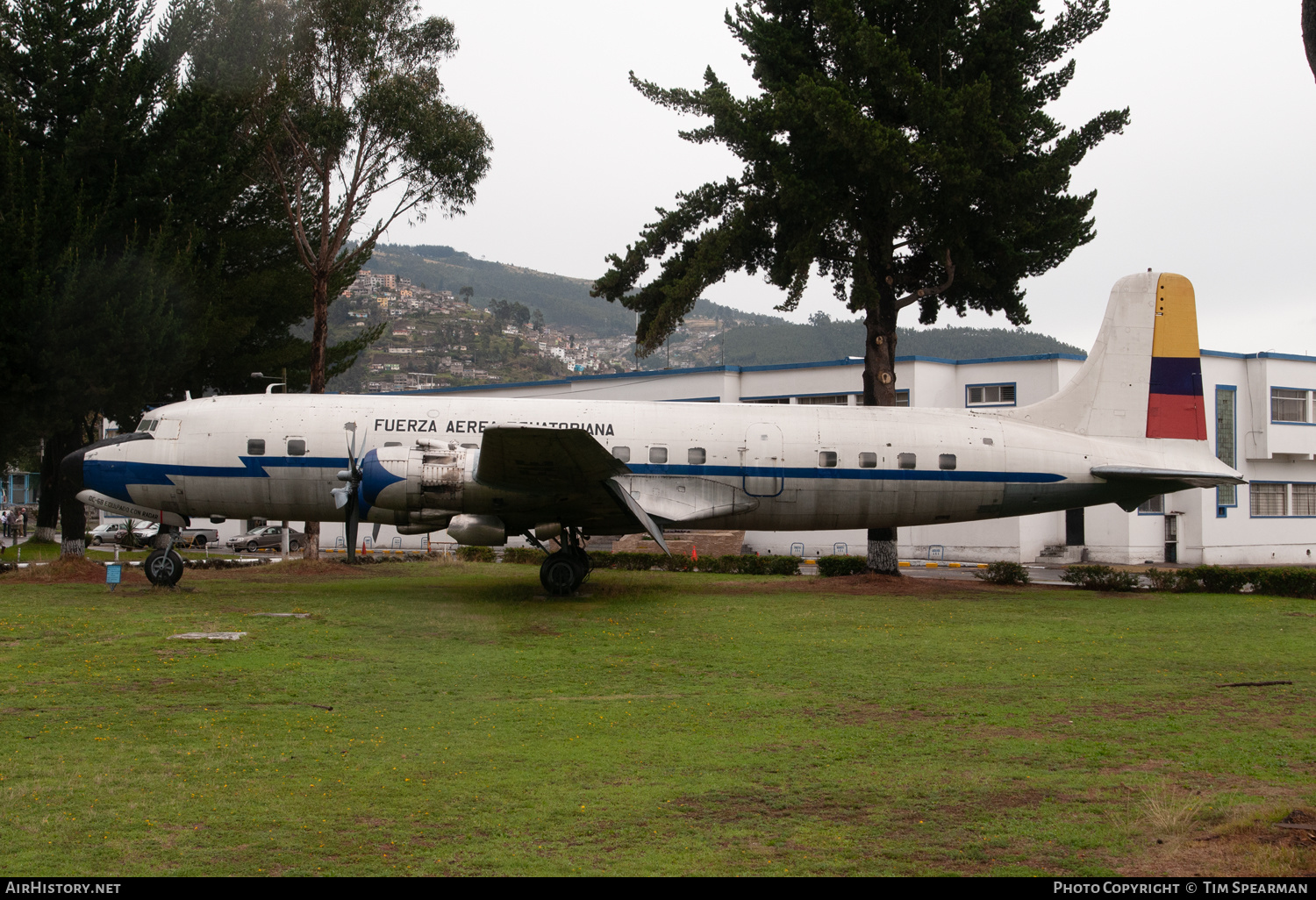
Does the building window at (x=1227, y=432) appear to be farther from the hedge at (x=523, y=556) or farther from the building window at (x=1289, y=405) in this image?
the hedge at (x=523, y=556)

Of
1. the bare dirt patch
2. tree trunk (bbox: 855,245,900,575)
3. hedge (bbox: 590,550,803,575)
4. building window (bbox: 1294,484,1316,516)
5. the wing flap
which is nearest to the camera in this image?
the bare dirt patch

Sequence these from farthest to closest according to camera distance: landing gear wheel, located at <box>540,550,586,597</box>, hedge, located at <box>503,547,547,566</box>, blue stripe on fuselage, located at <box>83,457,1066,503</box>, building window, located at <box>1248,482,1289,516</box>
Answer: building window, located at <box>1248,482,1289,516</box>
hedge, located at <box>503,547,547,566</box>
blue stripe on fuselage, located at <box>83,457,1066,503</box>
landing gear wheel, located at <box>540,550,586,597</box>

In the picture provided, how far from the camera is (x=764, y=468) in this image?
66.5 ft

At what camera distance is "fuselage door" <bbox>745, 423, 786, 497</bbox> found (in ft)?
66.5

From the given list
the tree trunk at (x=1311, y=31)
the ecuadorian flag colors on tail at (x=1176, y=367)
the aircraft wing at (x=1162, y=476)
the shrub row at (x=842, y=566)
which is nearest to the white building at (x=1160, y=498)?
the shrub row at (x=842, y=566)

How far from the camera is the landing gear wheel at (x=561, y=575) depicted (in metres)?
19.3

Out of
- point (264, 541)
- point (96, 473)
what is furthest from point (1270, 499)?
point (264, 541)

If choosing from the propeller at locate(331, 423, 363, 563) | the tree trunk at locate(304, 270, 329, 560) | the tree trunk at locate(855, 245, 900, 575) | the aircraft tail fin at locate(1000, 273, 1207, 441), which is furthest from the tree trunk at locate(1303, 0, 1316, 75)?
the tree trunk at locate(304, 270, 329, 560)

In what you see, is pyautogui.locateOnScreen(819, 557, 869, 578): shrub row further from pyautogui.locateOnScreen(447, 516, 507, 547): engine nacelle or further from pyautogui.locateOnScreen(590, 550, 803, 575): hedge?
pyautogui.locateOnScreen(447, 516, 507, 547): engine nacelle

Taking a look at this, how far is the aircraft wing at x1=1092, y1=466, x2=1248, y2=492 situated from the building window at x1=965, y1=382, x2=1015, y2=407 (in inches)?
845

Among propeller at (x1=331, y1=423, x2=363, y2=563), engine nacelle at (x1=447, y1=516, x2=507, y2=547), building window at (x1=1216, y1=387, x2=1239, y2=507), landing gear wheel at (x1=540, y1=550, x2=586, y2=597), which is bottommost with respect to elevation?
landing gear wheel at (x1=540, y1=550, x2=586, y2=597)

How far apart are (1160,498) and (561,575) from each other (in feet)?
109

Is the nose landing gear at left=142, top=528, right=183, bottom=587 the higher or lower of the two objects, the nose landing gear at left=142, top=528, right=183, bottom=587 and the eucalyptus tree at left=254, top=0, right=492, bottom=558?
the lower

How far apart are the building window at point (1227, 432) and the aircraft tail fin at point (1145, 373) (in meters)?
24.3
